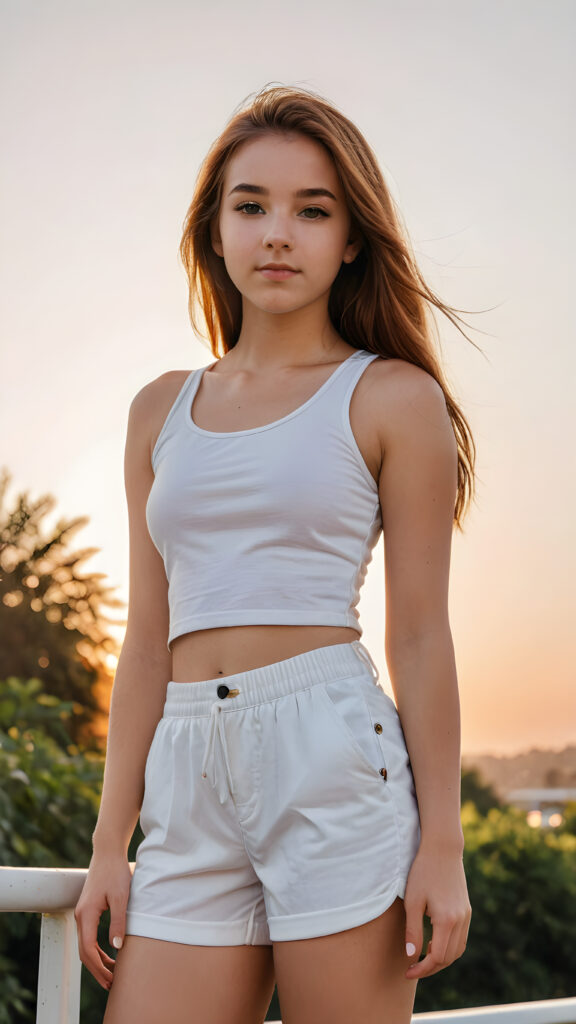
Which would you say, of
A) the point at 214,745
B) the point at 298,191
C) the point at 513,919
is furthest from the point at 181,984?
the point at 513,919

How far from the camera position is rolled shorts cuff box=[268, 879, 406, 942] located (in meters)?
1.19

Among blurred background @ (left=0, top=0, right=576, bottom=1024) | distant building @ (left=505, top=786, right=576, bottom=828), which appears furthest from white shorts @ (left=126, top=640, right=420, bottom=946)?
distant building @ (left=505, top=786, right=576, bottom=828)

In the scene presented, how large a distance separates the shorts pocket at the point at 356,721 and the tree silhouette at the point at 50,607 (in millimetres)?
4180

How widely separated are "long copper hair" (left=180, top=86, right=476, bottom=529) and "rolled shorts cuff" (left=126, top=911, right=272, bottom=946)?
0.67 meters

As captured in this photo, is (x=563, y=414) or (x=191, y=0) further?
(x=563, y=414)

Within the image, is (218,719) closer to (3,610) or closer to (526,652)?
(3,610)

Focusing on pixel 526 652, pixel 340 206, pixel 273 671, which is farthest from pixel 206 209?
pixel 526 652

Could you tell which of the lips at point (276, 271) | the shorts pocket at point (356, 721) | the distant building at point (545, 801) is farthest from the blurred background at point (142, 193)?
the shorts pocket at point (356, 721)

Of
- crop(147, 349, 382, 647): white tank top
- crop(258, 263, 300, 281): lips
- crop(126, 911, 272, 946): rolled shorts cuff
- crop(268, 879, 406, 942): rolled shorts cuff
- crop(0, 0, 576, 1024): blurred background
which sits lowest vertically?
crop(126, 911, 272, 946): rolled shorts cuff

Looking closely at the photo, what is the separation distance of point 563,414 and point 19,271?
3655 millimetres

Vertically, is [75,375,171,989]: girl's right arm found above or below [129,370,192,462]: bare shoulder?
below

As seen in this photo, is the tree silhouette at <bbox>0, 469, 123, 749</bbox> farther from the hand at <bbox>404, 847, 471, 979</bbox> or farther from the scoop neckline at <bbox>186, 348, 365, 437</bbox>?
the hand at <bbox>404, 847, 471, 979</bbox>

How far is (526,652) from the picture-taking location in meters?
7.41

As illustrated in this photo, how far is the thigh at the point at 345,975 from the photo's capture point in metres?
1.18
